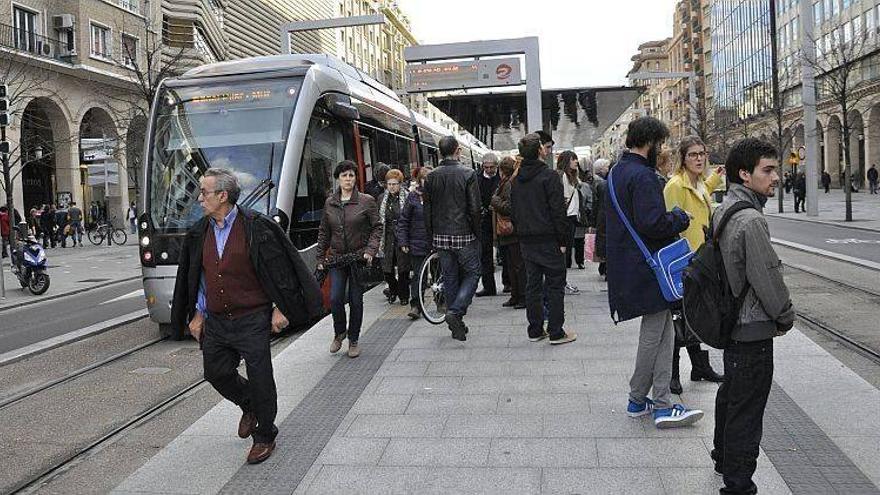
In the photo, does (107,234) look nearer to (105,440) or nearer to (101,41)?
(101,41)

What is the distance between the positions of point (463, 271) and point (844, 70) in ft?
80.6

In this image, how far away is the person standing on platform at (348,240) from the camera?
7426 mm

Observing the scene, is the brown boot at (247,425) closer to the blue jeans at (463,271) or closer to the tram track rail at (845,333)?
the blue jeans at (463,271)

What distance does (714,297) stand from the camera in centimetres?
378

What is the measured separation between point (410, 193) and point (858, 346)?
15.6 ft

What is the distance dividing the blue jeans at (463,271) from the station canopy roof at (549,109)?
12326 mm

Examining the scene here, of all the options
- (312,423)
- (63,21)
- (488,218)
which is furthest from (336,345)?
(63,21)

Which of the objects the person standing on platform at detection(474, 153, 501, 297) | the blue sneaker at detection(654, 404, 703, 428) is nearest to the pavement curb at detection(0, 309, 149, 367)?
the person standing on platform at detection(474, 153, 501, 297)

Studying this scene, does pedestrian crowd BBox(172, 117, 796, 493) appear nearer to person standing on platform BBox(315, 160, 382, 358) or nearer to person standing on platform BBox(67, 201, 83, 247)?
person standing on platform BBox(315, 160, 382, 358)

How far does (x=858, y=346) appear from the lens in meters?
7.45

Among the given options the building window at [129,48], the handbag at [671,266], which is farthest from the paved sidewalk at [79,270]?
the handbag at [671,266]

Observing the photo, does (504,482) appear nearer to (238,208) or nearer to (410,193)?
(238,208)

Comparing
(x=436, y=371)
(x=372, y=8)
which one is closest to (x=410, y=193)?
(x=436, y=371)

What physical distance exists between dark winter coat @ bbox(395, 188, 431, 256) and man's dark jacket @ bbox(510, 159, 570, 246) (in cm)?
202
